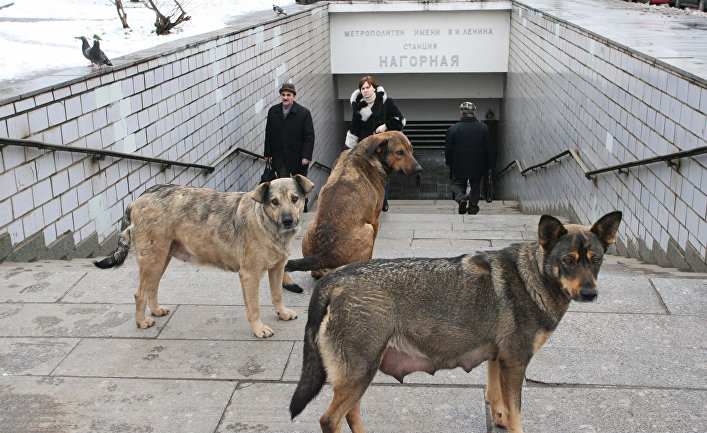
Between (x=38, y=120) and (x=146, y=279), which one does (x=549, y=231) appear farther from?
(x=38, y=120)

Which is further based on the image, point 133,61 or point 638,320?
point 133,61

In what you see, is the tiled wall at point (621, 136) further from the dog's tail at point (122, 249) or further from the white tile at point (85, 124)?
the white tile at point (85, 124)

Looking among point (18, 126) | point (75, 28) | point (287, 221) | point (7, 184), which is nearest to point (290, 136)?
point (75, 28)

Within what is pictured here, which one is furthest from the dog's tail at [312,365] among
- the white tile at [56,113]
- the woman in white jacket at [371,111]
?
the woman in white jacket at [371,111]

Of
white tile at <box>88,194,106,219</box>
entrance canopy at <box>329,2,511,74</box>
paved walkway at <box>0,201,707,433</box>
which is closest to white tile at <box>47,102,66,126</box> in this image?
white tile at <box>88,194,106,219</box>

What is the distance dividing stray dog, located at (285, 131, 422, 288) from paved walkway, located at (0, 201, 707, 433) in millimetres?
424

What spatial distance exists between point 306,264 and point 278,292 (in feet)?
1.87

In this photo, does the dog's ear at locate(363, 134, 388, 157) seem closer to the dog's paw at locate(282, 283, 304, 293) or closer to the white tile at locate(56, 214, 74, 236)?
the dog's paw at locate(282, 283, 304, 293)

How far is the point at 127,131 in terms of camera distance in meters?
7.43

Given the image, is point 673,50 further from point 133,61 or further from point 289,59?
point 289,59

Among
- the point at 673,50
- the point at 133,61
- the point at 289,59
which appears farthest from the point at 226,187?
the point at 673,50

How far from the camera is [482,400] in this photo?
386cm

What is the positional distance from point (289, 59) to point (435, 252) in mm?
7695

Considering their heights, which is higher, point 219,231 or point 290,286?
point 219,231
